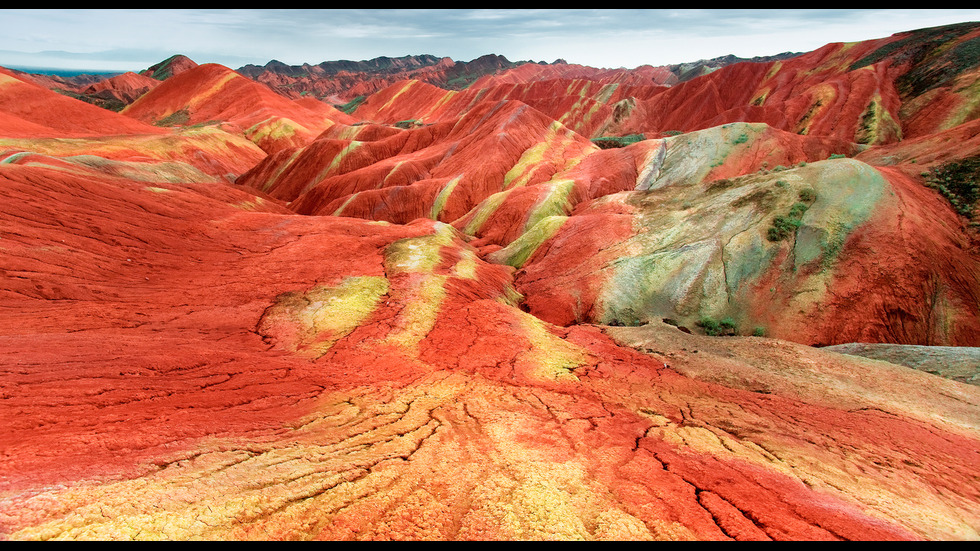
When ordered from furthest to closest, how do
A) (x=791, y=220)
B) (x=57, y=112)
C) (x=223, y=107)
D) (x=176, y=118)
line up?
(x=223, y=107)
(x=176, y=118)
(x=57, y=112)
(x=791, y=220)

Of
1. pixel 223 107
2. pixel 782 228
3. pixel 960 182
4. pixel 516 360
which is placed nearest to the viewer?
pixel 516 360

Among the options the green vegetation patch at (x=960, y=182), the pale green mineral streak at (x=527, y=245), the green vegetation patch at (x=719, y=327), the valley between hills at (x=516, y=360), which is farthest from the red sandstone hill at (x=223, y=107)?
the green vegetation patch at (x=960, y=182)

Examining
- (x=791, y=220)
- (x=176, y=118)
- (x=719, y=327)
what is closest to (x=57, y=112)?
(x=176, y=118)

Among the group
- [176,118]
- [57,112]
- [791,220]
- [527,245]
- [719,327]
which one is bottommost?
[719,327]

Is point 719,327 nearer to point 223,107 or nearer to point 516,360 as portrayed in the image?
point 516,360

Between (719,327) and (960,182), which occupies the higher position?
(960,182)

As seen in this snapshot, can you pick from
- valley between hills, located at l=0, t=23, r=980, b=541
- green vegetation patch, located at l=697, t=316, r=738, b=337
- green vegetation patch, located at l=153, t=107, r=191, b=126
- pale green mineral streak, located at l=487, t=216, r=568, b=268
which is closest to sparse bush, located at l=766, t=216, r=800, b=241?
valley between hills, located at l=0, t=23, r=980, b=541

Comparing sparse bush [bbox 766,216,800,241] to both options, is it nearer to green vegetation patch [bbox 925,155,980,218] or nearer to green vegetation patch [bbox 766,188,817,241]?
green vegetation patch [bbox 766,188,817,241]

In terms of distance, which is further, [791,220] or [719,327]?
[791,220]
